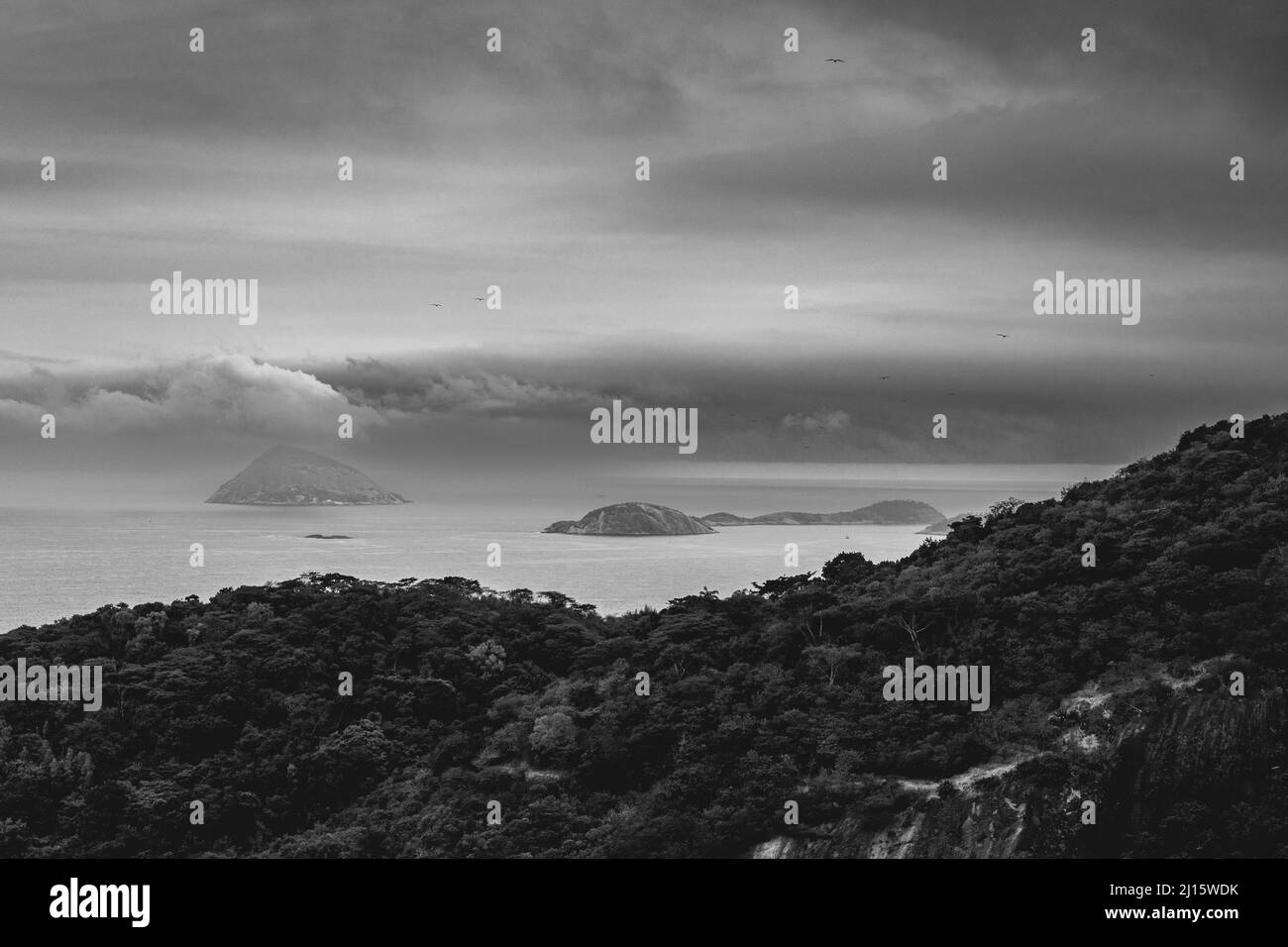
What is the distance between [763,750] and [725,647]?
19.6 feet

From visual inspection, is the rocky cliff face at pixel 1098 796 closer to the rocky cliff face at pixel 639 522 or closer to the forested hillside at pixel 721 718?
the forested hillside at pixel 721 718

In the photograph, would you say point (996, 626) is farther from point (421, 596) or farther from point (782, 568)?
point (782, 568)

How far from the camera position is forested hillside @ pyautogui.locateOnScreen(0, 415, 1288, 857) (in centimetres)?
2933

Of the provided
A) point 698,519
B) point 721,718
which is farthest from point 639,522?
point 721,718

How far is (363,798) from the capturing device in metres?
33.3

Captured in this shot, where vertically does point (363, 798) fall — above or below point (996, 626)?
below

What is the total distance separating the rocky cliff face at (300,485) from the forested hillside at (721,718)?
60.3m

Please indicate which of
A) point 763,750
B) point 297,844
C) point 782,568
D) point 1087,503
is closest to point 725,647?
point 763,750

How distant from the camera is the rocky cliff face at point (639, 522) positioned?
8656cm

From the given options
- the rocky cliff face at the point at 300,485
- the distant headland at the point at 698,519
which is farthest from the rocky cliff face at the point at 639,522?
the rocky cliff face at the point at 300,485

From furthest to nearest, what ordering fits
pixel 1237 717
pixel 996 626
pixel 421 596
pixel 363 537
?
pixel 363 537 < pixel 421 596 < pixel 996 626 < pixel 1237 717

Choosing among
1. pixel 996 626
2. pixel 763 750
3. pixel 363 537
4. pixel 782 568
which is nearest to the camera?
pixel 763 750

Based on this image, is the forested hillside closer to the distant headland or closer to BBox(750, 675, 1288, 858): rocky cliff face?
BBox(750, 675, 1288, 858): rocky cliff face

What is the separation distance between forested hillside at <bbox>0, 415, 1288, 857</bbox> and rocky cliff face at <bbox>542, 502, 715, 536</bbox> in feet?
144
